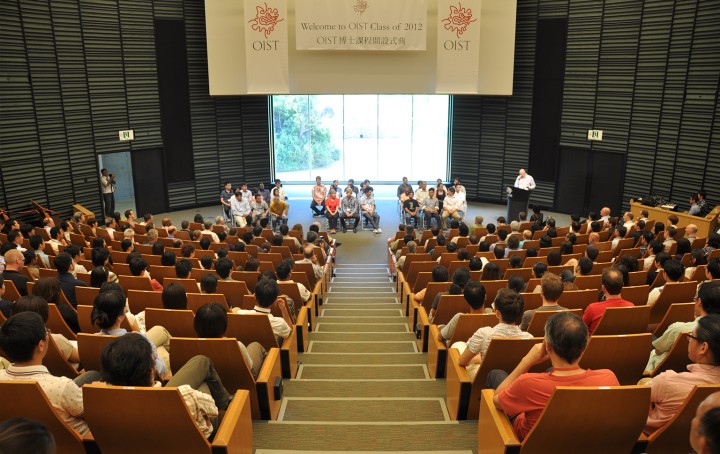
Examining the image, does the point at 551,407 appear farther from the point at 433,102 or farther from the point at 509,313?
the point at 433,102

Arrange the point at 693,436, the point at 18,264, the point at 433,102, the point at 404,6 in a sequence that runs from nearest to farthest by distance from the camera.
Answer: the point at 693,436 < the point at 18,264 < the point at 404,6 < the point at 433,102

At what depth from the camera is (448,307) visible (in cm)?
522

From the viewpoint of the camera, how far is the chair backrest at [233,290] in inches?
225

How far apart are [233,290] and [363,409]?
7.03ft

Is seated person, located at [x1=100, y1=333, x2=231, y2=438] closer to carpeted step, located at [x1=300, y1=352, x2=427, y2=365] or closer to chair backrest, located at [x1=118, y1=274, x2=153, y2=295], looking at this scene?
Answer: carpeted step, located at [x1=300, y1=352, x2=427, y2=365]

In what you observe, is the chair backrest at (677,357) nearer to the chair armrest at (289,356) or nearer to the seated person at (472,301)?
the seated person at (472,301)

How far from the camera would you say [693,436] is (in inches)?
76.1

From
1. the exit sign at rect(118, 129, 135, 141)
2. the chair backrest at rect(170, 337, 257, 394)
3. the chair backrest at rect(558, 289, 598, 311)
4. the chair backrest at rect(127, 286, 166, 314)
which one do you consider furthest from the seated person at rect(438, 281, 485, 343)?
the exit sign at rect(118, 129, 135, 141)

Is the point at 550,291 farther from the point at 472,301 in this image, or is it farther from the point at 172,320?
the point at 172,320

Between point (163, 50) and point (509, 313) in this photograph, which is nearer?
point (509, 313)

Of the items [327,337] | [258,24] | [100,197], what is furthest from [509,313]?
[100,197]

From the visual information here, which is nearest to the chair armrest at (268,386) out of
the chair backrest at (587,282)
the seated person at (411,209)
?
the chair backrest at (587,282)

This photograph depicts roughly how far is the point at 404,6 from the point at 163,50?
6.32 m

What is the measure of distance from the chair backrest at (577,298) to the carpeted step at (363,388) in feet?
4.71
